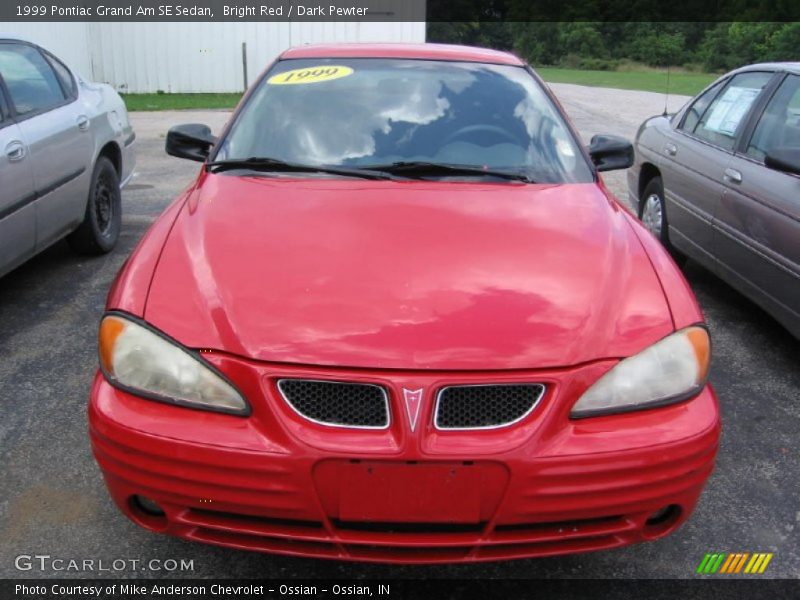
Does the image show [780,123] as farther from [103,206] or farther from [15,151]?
[103,206]

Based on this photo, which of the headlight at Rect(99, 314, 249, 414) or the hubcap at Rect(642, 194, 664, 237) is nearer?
the headlight at Rect(99, 314, 249, 414)

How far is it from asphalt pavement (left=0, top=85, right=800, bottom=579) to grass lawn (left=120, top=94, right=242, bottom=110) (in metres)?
12.2

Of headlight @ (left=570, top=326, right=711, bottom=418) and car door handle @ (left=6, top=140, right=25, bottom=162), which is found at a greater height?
car door handle @ (left=6, top=140, right=25, bottom=162)

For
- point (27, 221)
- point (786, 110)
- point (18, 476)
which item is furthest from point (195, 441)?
point (786, 110)

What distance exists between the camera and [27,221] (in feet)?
13.8

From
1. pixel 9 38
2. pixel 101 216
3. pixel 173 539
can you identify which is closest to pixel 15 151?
pixel 9 38

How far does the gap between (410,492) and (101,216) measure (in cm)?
431

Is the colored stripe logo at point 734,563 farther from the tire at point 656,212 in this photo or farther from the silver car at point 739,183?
the tire at point 656,212

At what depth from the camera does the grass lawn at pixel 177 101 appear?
650 inches

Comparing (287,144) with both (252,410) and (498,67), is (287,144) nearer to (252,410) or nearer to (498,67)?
(498,67)

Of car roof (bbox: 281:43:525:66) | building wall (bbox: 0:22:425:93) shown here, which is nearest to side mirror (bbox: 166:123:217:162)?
car roof (bbox: 281:43:525:66)

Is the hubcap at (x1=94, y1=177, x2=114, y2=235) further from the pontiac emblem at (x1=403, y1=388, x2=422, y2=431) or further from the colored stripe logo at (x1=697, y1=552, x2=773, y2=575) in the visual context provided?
the colored stripe logo at (x1=697, y1=552, x2=773, y2=575)

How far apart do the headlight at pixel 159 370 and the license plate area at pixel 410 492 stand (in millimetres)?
331

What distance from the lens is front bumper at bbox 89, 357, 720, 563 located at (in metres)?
1.85
